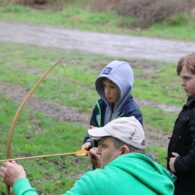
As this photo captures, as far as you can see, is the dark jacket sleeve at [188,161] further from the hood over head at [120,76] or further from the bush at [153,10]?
the bush at [153,10]

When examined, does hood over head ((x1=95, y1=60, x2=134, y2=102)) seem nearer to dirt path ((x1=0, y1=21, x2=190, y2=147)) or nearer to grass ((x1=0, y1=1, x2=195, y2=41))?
dirt path ((x1=0, y1=21, x2=190, y2=147))

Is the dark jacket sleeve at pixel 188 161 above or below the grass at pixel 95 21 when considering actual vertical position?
above

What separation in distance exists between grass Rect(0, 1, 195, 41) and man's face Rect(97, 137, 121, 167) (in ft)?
56.1

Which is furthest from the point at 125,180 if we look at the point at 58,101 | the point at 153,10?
the point at 153,10

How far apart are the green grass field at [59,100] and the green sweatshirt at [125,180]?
10.8ft

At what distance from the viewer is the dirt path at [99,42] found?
15.8m

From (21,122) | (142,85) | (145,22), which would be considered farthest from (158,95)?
(145,22)

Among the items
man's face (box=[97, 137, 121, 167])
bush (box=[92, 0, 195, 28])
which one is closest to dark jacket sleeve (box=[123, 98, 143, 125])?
man's face (box=[97, 137, 121, 167])

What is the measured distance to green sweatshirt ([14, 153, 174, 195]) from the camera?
7.23 feet

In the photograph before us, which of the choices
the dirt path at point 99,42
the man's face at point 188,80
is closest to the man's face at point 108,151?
the man's face at point 188,80

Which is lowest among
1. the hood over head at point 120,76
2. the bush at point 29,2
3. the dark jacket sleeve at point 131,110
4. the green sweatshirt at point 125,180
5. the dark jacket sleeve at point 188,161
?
the bush at point 29,2

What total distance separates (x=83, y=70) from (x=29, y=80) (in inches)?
72.7

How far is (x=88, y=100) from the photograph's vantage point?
9.91m

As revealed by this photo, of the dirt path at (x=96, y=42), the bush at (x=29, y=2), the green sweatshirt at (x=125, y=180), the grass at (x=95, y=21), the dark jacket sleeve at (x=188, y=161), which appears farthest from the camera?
the bush at (x=29, y=2)
